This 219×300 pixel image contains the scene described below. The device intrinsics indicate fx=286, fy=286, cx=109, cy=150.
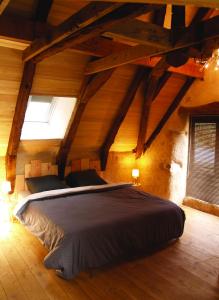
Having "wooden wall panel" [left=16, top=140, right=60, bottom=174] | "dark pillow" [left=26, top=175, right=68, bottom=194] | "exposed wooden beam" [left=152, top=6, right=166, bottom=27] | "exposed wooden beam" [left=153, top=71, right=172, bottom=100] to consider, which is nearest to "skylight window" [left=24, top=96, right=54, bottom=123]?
"wooden wall panel" [left=16, top=140, right=60, bottom=174]

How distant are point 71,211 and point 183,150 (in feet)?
9.06

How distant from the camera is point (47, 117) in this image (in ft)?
15.3

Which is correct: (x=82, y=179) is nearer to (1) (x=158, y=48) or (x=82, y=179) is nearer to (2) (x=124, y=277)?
(2) (x=124, y=277)

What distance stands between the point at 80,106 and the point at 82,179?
1.32 m

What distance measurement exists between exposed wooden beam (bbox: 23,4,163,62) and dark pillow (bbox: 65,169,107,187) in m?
2.26

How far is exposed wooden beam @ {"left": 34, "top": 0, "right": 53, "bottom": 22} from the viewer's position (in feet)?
9.16

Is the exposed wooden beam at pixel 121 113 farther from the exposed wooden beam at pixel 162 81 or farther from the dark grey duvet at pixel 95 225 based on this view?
the dark grey duvet at pixel 95 225

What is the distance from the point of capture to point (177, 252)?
3625 millimetres

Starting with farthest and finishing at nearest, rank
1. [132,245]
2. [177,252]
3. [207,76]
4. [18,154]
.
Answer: [207,76] < [18,154] < [177,252] < [132,245]

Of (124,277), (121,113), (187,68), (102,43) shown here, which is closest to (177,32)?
(102,43)

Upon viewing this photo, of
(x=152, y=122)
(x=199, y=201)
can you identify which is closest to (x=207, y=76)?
(x=152, y=122)

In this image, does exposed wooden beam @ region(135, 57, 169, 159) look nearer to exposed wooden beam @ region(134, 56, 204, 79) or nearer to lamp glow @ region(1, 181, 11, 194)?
exposed wooden beam @ region(134, 56, 204, 79)

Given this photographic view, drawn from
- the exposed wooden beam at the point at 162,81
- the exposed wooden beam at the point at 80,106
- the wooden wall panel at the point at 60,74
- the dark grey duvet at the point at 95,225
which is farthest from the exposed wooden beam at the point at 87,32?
the exposed wooden beam at the point at 162,81

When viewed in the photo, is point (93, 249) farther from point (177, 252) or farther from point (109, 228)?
point (177, 252)
